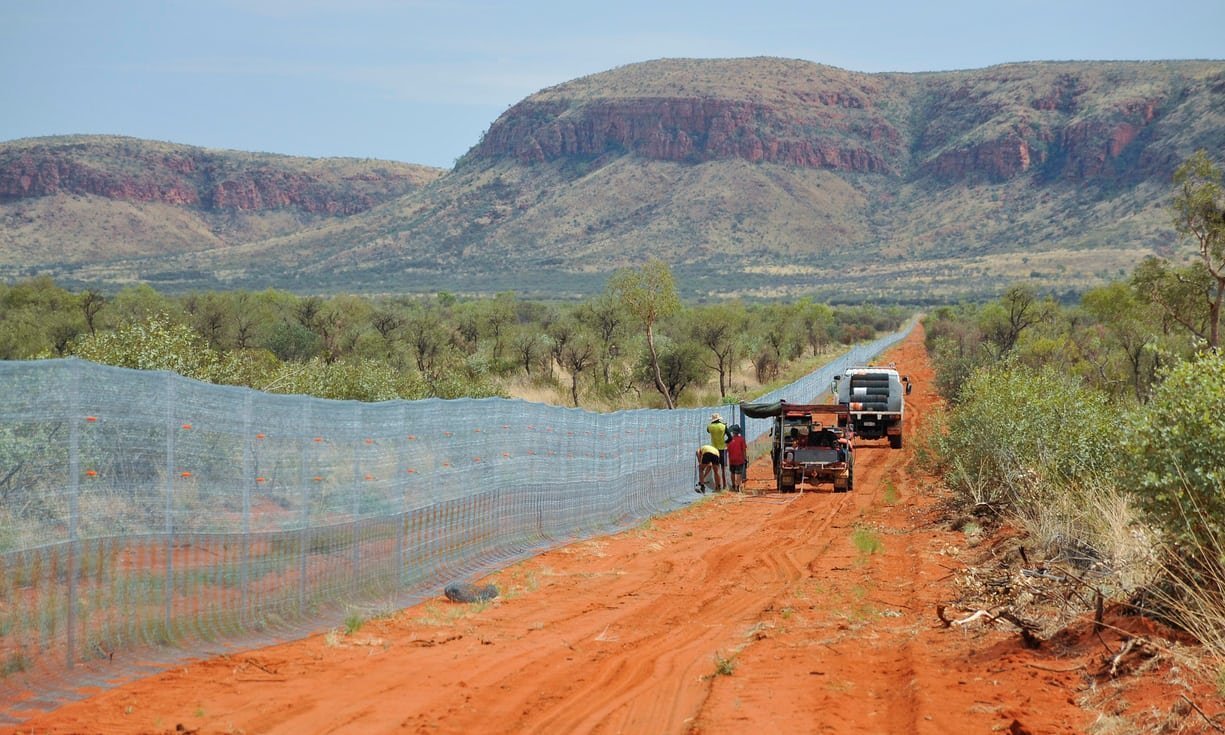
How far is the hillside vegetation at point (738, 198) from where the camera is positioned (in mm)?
134250

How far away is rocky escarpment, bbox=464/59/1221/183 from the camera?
514ft

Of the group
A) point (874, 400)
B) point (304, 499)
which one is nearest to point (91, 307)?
point (874, 400)

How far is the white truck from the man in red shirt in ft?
32.4

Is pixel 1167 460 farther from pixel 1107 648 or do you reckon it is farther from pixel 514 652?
pixel 514 652

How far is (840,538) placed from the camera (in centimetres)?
1898

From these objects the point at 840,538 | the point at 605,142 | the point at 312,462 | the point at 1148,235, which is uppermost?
the point at 605,142

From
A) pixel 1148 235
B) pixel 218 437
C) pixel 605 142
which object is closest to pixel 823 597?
pixel 218 437

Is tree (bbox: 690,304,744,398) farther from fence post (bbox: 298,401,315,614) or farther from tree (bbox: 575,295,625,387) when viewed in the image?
fence post (bbox: 298,401,315,614)

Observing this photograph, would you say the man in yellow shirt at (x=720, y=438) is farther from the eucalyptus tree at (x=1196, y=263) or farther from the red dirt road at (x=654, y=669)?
the eucalyptus tree at (x=1196, y=263)

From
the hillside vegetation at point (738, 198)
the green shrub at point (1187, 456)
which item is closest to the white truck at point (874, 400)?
the green shrub at point (1187, 456)

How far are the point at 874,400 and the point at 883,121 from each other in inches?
6115

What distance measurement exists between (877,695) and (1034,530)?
6.37 meters

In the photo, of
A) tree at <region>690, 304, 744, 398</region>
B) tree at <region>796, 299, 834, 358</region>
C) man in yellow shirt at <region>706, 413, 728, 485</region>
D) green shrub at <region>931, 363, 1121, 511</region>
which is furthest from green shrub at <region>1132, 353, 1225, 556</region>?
tree at <region>796, 299, 834, 358</region>

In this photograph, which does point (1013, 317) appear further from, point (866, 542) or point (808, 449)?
point (866, 542)
